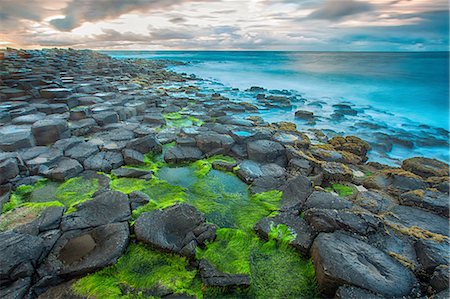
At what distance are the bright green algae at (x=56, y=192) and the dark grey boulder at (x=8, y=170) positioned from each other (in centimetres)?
27

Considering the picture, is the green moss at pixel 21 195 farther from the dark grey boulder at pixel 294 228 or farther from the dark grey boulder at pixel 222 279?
the dark grey boulder at pixel 294 228

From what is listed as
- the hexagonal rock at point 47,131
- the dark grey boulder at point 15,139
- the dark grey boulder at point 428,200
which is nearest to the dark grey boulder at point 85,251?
the dark grey boulder at point 15,139

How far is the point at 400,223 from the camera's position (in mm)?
3744

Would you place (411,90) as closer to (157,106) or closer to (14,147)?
(157,106)

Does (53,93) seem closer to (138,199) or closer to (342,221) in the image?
(138,199)

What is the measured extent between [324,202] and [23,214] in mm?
4256

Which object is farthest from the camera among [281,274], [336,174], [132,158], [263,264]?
[132,158]

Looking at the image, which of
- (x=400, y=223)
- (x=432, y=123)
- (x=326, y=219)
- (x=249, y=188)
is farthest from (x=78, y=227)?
(x=432, y=123)

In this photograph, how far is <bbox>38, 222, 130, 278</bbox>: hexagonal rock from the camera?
2664 millimetres

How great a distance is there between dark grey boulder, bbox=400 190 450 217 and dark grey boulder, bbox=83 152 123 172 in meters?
5.30

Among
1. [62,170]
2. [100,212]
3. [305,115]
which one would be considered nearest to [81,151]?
[62,170]

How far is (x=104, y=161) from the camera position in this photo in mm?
5125

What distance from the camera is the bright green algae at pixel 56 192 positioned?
3.91 metres

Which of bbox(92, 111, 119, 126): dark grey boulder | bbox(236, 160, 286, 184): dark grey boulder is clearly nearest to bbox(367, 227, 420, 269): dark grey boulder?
bbox(236, 160, 286, 184): dark grey boulder
